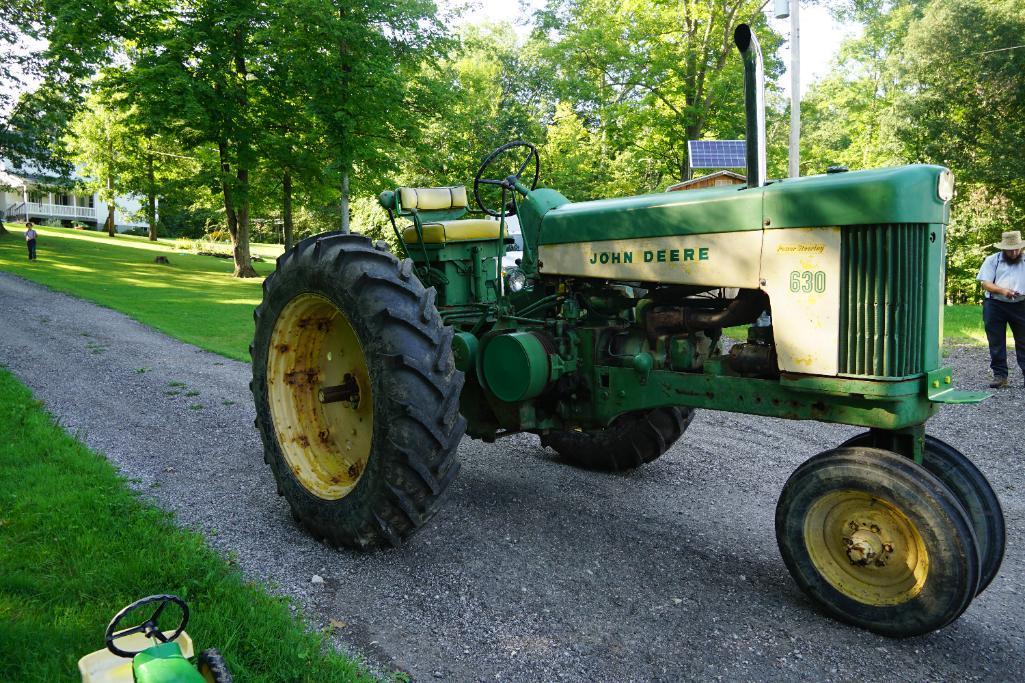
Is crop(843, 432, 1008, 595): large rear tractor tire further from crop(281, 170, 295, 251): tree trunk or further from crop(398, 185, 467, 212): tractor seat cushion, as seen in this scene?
crop(281, 170, 295, 251): tree trunk

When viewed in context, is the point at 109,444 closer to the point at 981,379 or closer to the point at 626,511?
the point at 626,511

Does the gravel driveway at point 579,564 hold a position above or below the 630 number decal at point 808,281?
below

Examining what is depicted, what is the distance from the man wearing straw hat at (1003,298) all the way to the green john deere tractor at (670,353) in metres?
5.45

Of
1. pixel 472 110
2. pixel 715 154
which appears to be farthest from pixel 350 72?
pixel 472 110

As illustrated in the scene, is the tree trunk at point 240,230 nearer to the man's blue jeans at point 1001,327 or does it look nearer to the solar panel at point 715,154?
the solar panel at point 715,154

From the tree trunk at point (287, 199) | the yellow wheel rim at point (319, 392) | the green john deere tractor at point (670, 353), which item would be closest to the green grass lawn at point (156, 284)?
the tree trunk at point (287, 199)

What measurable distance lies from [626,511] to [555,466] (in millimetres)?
1001

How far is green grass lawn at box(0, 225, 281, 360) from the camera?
516 inches

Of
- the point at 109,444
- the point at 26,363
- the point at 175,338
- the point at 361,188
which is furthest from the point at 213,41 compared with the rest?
the point at 109,444

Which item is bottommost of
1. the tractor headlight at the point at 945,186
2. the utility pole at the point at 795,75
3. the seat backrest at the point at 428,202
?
the tractor headlight at the point at 945,186

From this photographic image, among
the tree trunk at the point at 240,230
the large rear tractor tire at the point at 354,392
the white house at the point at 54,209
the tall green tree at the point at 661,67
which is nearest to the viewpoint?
the large rear tractor tire at the point at 354,392

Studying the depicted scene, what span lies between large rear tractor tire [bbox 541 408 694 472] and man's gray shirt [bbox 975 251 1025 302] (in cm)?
537

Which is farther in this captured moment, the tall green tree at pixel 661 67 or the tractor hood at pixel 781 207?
the tall green tree at pixel 661 67

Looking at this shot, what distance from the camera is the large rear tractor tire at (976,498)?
130 inches
